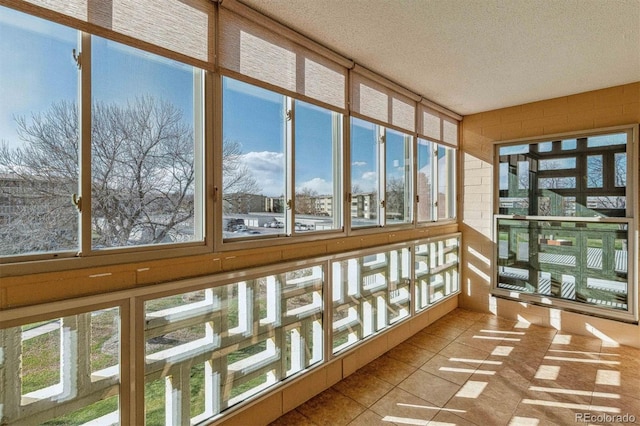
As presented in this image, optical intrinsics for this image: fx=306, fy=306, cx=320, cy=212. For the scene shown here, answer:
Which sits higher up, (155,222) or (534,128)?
(534,128)

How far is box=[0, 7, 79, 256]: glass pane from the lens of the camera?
1274 millimetres

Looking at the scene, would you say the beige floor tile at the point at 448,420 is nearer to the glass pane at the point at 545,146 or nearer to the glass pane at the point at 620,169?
the glass pane at the point at 620,169

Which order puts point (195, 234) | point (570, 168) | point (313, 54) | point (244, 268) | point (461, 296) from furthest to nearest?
point (461, 296) < point (570, 168) < point (313, 54) < point (244, 268) < point (195, 234)

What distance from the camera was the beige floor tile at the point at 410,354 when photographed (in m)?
3.00

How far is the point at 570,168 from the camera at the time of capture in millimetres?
3609

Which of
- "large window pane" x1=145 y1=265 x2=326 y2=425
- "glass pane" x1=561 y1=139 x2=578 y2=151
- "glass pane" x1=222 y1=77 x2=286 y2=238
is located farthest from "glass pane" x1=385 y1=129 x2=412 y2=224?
"glass pane" x1=561 y1=139 x2=578 y2=151

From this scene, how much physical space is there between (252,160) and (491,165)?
11.5 ft

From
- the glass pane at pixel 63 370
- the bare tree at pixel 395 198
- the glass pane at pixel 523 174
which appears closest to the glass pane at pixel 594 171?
the glass pane at pixel 523 174

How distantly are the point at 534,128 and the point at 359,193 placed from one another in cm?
264

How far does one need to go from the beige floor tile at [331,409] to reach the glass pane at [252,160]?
1.35m

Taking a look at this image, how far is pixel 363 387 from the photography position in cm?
258

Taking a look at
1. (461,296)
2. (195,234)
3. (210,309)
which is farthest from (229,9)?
(461,296)

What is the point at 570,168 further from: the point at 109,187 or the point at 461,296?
the point at 109,187

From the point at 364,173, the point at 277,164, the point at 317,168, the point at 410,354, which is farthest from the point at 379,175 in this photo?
the point at 410,354
